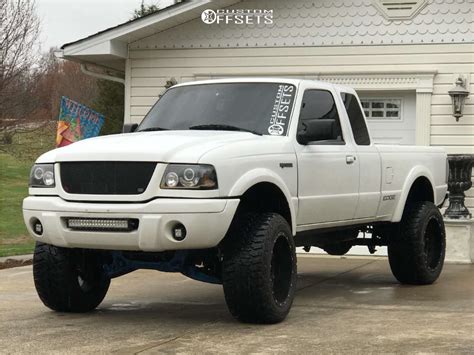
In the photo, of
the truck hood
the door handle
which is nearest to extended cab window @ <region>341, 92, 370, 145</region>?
the door handle

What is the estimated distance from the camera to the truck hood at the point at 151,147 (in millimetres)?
6379

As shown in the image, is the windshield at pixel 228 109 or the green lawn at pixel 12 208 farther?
the green lawn at pixel 12 208

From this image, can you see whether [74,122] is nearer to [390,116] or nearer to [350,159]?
[390,116]

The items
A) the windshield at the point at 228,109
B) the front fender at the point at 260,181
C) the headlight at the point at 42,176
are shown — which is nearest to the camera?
the front fender at the point at 260,181

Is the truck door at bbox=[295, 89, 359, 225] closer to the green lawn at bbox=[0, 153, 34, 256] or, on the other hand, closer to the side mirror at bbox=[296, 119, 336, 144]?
the side mirror at bbox=[296, 119, 336, 144]

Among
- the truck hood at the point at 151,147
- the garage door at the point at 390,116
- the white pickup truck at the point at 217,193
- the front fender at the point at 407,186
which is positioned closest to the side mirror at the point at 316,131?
the white pickup truck at the point at 217,193

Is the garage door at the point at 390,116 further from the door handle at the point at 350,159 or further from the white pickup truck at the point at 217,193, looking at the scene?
the door handle at the point at 350,159

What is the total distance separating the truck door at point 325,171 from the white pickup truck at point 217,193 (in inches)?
0.6

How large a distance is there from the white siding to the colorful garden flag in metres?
0.60

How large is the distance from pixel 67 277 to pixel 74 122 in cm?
718

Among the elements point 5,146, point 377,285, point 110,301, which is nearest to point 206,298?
point 110,301

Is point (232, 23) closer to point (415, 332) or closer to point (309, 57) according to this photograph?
point (309, 57)

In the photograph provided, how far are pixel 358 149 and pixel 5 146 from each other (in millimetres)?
17898

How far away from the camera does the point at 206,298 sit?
8570 millimetres
